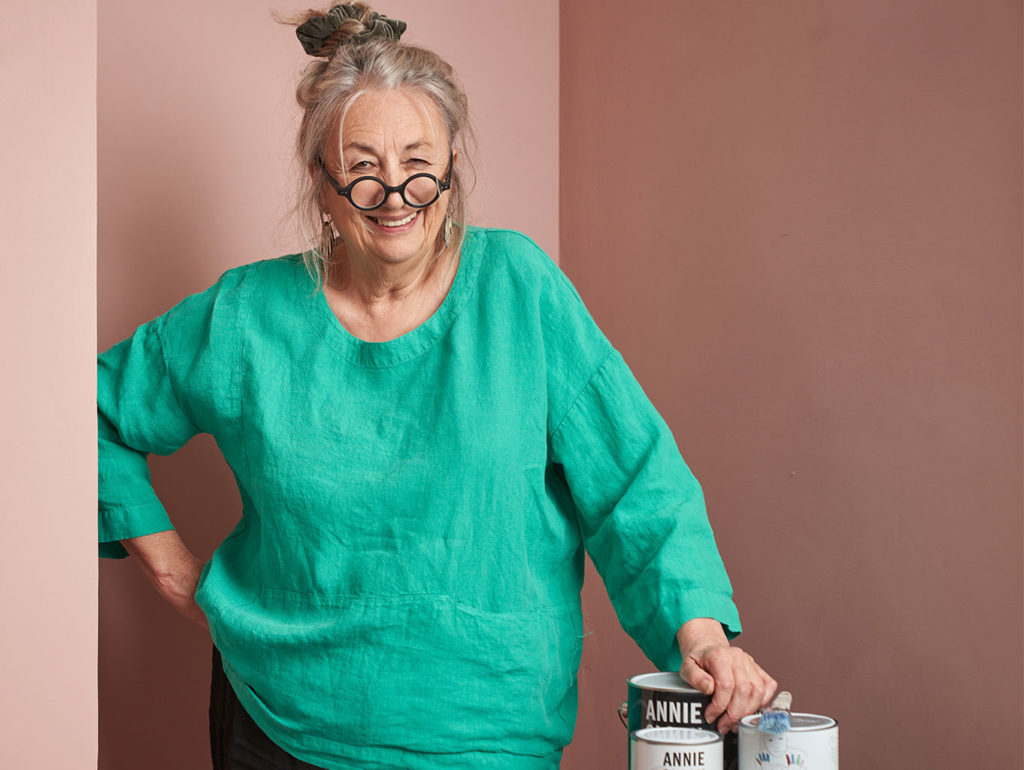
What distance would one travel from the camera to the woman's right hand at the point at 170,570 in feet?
4.36

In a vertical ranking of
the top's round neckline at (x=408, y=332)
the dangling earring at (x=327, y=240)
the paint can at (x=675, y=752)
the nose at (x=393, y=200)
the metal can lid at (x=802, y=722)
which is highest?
the nose at (x=393, y=200)

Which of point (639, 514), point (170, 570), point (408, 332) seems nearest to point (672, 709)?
point (639, 514)

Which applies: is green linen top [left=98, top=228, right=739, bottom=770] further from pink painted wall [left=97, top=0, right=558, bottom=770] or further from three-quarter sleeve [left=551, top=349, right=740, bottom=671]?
pink painted wall [left=97, top=0, right=558, bottom=770]

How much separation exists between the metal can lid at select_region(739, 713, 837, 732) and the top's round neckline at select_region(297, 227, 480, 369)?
512 mm

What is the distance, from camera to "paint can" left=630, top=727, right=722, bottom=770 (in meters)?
0.83

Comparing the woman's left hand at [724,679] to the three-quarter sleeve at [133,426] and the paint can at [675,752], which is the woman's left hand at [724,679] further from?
the three-quarter sleeve at [133,426]

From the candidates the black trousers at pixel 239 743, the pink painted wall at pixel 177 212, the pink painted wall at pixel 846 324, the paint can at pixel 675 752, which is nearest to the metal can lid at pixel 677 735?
the paint can at pixel 675 752

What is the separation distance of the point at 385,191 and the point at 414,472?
298 mm

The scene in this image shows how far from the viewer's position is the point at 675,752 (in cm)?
83

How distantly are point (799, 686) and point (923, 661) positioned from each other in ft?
0.73

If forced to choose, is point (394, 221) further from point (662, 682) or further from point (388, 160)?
point (662, 682)

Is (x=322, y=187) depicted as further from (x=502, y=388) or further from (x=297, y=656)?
(x=297, y=656)

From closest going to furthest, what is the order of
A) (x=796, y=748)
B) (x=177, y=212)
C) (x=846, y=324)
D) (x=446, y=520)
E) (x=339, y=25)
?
(x=796, y=748) → (x=446, y=520) → (x=339, y=25) → (x=846, y=324) → (x=177, y=212)

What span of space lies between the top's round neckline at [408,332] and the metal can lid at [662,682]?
1.39 feet
